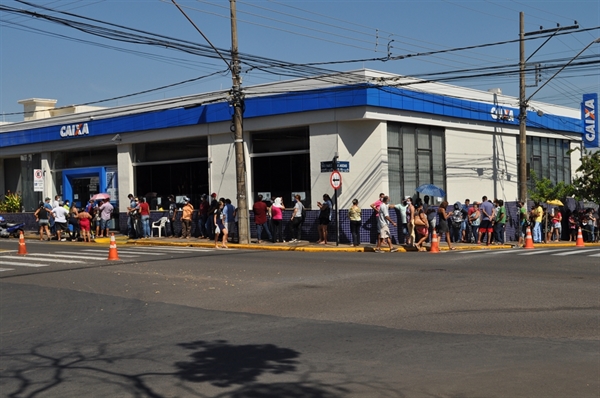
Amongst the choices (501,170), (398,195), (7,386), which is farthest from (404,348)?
(501,170)

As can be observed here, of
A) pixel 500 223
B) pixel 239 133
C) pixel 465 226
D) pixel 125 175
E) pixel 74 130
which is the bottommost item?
pixel 465 226

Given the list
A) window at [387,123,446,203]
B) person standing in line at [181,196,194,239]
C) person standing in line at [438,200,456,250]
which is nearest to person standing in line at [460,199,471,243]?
window at [387,123,446,203]

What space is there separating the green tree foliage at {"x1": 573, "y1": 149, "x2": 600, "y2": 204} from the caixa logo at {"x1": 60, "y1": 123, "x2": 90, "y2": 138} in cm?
2504

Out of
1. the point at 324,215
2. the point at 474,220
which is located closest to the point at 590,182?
the point at 474,220

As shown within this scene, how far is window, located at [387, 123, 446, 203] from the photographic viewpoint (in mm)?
30031

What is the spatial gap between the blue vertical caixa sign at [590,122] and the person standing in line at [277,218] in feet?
75.9

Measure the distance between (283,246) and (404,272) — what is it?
10.2 metres

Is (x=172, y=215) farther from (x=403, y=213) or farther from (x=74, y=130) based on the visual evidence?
(x=403, y=213)

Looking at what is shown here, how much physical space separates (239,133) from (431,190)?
26.9ft

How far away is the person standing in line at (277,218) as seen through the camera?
2825 centimetres

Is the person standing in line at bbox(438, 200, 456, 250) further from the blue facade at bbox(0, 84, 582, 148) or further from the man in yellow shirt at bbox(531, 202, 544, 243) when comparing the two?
the man in yellow shirt at bbox(531, 202, 544, 243)

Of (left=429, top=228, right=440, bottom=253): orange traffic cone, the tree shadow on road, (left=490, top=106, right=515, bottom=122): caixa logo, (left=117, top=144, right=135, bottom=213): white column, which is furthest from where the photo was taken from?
(left=117, top=144, right=135, bottom=213): white column

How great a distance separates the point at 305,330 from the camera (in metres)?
10.8

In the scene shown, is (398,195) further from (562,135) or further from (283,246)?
(562,135)
